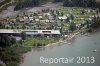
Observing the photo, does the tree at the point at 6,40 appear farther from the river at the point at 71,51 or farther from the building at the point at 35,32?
the river at the point at 71,51

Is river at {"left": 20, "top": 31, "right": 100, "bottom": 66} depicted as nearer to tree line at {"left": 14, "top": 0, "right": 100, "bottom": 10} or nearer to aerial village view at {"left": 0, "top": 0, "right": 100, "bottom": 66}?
aerial village view at {"left": 0, "top": 0, "right": 100, "bottom": 66}

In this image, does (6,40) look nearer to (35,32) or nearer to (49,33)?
(35,32)

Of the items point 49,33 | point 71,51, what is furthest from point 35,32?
point 71,51

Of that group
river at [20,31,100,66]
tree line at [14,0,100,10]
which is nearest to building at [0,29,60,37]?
river at [20,31,100,66]

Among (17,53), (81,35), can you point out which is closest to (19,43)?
(17,53)

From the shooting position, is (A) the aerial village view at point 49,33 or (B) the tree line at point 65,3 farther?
(B) the tree line at point 65,3

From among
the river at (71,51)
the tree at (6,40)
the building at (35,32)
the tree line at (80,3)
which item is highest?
the tree line at (80,3)

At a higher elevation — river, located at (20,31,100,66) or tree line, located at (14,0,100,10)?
tree line, located at (14,0,100,10)

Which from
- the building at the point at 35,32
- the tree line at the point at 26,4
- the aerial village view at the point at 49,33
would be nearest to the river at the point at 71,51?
the aerial village view at the point at 49,33

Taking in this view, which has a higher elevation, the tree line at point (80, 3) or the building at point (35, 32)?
the tree line at point (80, 3)

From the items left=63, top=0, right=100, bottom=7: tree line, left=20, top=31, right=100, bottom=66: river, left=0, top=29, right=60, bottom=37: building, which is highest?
left=63, top=0, right=100, bottom=7: tree line
